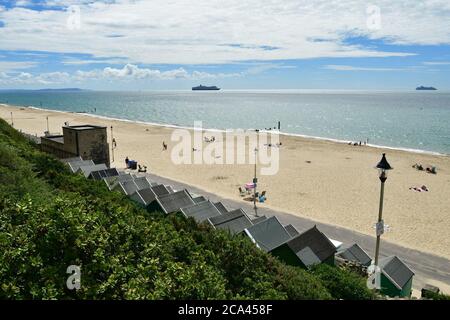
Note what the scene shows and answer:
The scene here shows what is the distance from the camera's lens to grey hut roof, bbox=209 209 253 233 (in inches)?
628

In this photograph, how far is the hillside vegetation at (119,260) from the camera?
5691mm

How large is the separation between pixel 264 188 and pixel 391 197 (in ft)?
33.8

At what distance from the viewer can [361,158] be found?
155 ft

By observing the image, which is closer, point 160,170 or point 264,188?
point 264,188

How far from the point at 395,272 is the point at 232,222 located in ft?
22.5

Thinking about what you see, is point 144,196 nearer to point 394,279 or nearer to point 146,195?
point 146,195

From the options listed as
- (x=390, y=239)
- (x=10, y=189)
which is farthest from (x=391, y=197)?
(x=10, y=189)

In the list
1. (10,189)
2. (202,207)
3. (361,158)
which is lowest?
(361,158)

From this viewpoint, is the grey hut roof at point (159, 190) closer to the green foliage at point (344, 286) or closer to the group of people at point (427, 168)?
the green foliage at point (344, 286)

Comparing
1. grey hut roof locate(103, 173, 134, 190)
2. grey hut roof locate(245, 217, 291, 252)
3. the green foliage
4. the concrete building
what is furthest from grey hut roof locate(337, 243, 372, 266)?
the concrete building

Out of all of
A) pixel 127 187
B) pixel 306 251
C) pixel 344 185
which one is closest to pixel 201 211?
pixel 306 251

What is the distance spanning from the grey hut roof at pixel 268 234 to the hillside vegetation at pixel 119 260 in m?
4.35

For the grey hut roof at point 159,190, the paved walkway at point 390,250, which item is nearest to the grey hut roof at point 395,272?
the paved walkway at point 390,250

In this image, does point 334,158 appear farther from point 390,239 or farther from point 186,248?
point 186,248
